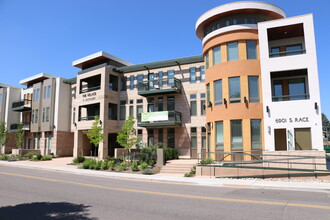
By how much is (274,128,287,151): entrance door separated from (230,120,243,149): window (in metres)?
2.97

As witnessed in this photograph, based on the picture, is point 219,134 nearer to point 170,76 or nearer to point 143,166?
point 143,166

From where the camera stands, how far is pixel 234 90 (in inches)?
779

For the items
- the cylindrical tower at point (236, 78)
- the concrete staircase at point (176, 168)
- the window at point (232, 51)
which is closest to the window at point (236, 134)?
the cylindrical tower at point (236, 78)

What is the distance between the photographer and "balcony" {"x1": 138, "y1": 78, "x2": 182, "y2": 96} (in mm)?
26091

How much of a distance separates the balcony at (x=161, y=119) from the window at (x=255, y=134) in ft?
27.1

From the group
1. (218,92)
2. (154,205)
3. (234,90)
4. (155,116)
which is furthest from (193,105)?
(154,205)

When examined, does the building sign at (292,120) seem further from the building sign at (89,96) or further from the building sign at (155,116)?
the building sign at (89,96)

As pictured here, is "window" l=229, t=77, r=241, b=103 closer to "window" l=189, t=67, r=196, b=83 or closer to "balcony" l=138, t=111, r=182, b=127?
"window" l=189, t=67, r=196, b=83

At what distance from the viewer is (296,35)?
20172 mm

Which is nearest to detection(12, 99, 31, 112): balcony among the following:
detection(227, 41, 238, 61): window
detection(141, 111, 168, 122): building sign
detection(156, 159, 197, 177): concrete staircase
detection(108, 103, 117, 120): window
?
detection(108, 103, 117, 120): window

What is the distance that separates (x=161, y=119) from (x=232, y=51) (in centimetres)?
969

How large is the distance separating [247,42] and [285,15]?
4.07 metres

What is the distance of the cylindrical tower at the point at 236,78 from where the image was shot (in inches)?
749

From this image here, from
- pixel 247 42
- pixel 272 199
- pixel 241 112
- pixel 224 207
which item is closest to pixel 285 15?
pixel 247 42
